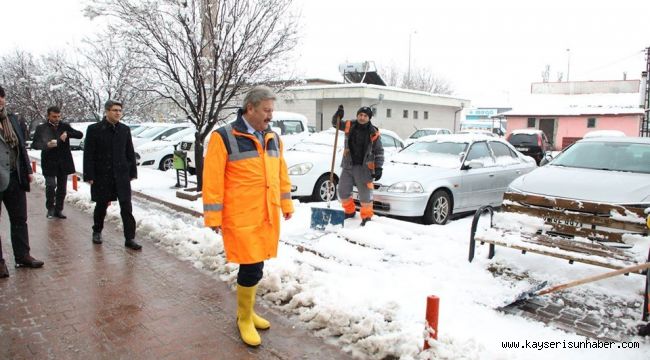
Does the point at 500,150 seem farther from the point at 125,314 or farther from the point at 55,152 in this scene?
the point at 55,152

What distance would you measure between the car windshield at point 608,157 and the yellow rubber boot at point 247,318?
17.3ft

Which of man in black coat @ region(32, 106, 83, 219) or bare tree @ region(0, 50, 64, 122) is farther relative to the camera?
bare tree @ region(0, 50, 64, 122)

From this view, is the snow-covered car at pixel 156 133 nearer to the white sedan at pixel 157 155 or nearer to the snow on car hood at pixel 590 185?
the white sedan at pixel 157 155

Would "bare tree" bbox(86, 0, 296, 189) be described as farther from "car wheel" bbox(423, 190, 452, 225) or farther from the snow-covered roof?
the snow-covered roof

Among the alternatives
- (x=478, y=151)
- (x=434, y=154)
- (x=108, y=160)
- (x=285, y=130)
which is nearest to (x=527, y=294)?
(x=434, y=154)

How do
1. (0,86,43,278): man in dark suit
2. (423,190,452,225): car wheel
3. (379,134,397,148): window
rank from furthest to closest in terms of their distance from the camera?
(379,134,397,148): window < (423,190,452,225): car wheel < (0,86,43,278): man in dark suit

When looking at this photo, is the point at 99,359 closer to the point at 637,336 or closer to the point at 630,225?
the point at 637,336

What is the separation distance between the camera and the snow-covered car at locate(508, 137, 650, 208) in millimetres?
5215

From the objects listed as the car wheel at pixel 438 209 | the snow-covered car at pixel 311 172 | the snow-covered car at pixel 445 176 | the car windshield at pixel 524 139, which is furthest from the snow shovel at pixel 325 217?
the car windshield at pixel 524 139

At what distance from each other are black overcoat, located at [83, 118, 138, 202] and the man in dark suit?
0.77 meters

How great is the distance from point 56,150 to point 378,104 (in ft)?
66.8

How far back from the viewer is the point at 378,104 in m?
26.1

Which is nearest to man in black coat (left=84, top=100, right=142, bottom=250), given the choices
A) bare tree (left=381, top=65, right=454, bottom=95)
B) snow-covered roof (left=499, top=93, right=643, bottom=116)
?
snow-covered roof (left=499, top=93, right=643, bottom=116)

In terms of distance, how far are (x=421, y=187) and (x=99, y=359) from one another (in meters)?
5.28
